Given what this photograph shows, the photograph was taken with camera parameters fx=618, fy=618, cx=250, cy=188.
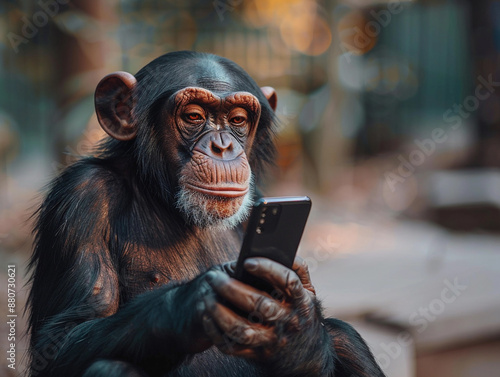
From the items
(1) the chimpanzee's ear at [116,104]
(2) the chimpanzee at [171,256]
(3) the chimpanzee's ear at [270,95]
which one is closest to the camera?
(2) the chimpanzee at [171,256]

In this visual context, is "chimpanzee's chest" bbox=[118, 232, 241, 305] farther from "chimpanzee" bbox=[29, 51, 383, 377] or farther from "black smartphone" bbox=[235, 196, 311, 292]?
"black smartphone" bbox=[235, 196, 311, 292]

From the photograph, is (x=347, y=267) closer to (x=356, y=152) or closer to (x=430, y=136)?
(x=356, y=152)

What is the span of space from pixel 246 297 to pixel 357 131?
1153 centimetres

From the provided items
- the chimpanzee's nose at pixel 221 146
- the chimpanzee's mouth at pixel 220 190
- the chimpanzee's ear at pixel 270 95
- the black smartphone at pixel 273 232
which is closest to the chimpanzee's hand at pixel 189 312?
the black smartphone at pixel 273 232

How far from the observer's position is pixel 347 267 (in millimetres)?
6418

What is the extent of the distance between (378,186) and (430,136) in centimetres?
302

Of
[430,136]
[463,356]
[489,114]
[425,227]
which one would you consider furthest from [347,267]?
[430,136]

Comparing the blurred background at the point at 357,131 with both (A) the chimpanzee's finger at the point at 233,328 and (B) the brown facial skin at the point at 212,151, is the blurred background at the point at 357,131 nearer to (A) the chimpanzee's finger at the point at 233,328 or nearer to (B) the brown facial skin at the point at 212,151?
(B) the brown facial skin at the point at 212,151

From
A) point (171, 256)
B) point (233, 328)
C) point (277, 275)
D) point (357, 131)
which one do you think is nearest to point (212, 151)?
point (171, 256)

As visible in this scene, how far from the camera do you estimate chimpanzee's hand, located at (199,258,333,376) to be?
190 centimetres

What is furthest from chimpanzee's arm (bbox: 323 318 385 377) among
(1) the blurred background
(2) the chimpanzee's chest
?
(1) the blurred background

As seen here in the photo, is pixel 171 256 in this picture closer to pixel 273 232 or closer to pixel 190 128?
pixel 190 128

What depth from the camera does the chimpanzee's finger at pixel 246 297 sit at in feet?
6.19

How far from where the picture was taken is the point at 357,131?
13.1 metres
